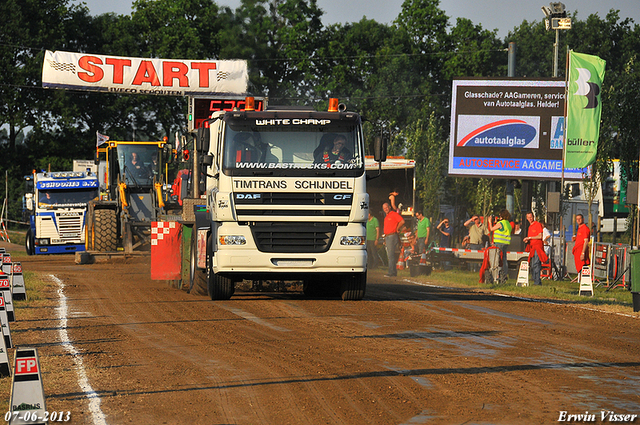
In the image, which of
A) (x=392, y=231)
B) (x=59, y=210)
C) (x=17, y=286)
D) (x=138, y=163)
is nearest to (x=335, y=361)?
(x=17, y=286)

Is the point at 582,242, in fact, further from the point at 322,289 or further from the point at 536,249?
the point at 322,289

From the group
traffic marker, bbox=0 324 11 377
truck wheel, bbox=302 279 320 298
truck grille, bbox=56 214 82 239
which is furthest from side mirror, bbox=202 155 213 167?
truck grille, bbox=56 214 82 239

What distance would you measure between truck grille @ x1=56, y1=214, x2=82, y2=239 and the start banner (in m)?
11.8

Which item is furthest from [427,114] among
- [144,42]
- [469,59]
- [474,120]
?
[474,120]

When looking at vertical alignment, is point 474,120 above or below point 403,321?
above

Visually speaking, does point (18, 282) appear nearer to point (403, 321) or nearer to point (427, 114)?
A: point (403, 321)

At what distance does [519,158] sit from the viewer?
87.6ft

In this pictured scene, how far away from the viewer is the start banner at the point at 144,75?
20.8 metres

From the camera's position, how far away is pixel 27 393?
5.66 meters

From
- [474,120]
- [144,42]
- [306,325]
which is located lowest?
[306,325]

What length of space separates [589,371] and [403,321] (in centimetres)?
408

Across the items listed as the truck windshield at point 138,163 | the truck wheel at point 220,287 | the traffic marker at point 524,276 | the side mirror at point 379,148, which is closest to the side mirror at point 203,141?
the truck wheel at point 220,287

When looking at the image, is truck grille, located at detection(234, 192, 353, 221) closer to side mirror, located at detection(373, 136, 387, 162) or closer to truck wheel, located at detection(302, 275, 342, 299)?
side mirror, located at detection(373, 136, 387, 162)

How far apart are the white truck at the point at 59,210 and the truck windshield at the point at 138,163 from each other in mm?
5346
